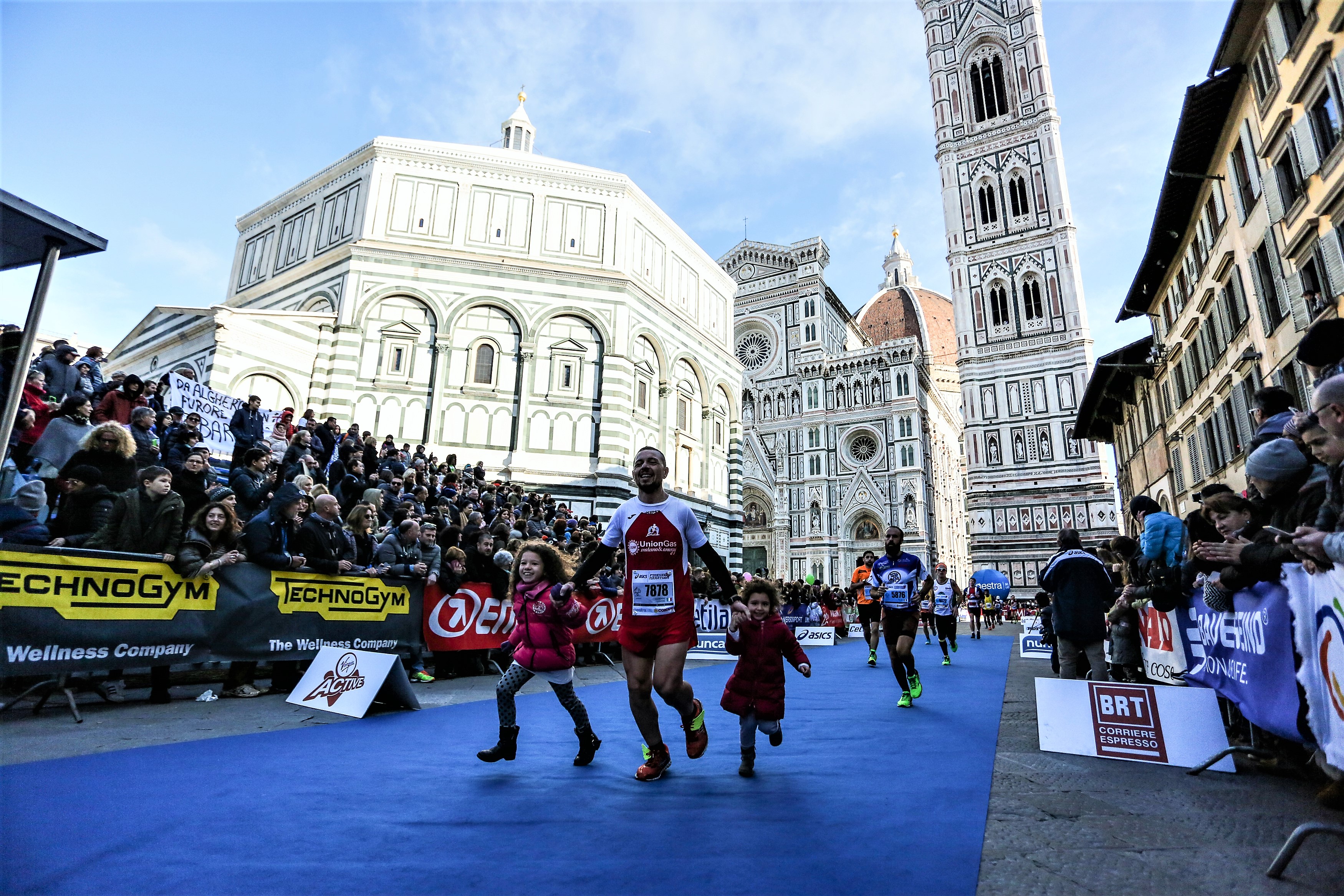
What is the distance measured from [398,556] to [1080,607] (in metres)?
7.70

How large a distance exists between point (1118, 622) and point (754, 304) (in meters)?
53.5

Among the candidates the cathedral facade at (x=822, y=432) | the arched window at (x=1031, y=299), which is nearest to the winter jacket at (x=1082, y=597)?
the cathedral facade at (x=822, y=432)

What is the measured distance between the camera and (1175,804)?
11.8 feet

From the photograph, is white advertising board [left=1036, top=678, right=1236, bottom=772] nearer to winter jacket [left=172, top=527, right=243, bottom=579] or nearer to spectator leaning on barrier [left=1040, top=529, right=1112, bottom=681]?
spectator leaning on barrier [left=1040, top=529, right=1112, bottom=681]

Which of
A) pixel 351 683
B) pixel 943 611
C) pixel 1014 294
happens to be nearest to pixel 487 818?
pixel 351 683

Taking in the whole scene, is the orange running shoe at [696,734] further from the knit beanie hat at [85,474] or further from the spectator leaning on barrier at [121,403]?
the spectator leaning on barrier at [121,403]

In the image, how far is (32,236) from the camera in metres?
3.37

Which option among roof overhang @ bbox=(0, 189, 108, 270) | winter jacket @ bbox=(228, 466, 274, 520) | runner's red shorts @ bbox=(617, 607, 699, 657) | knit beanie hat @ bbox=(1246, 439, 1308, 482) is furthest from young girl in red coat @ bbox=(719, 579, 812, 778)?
winter jacket @ bbox=(228, 466, 274, 520)

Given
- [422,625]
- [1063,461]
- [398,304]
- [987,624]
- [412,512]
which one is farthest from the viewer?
[1063,461]

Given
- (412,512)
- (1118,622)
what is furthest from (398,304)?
(1118,622)

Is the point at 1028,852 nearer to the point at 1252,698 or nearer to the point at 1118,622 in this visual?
the point at 1252,698

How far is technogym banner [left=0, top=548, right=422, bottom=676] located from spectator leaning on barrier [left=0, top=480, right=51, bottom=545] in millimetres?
478

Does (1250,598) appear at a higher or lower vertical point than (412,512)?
lower

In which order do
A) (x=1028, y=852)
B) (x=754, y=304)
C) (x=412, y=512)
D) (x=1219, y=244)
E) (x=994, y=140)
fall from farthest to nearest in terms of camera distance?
(x=754, y=304)
(x=994, y=140)
(x=1219, y=244)
(x=412, y=512)
(x=1028, y=852)
